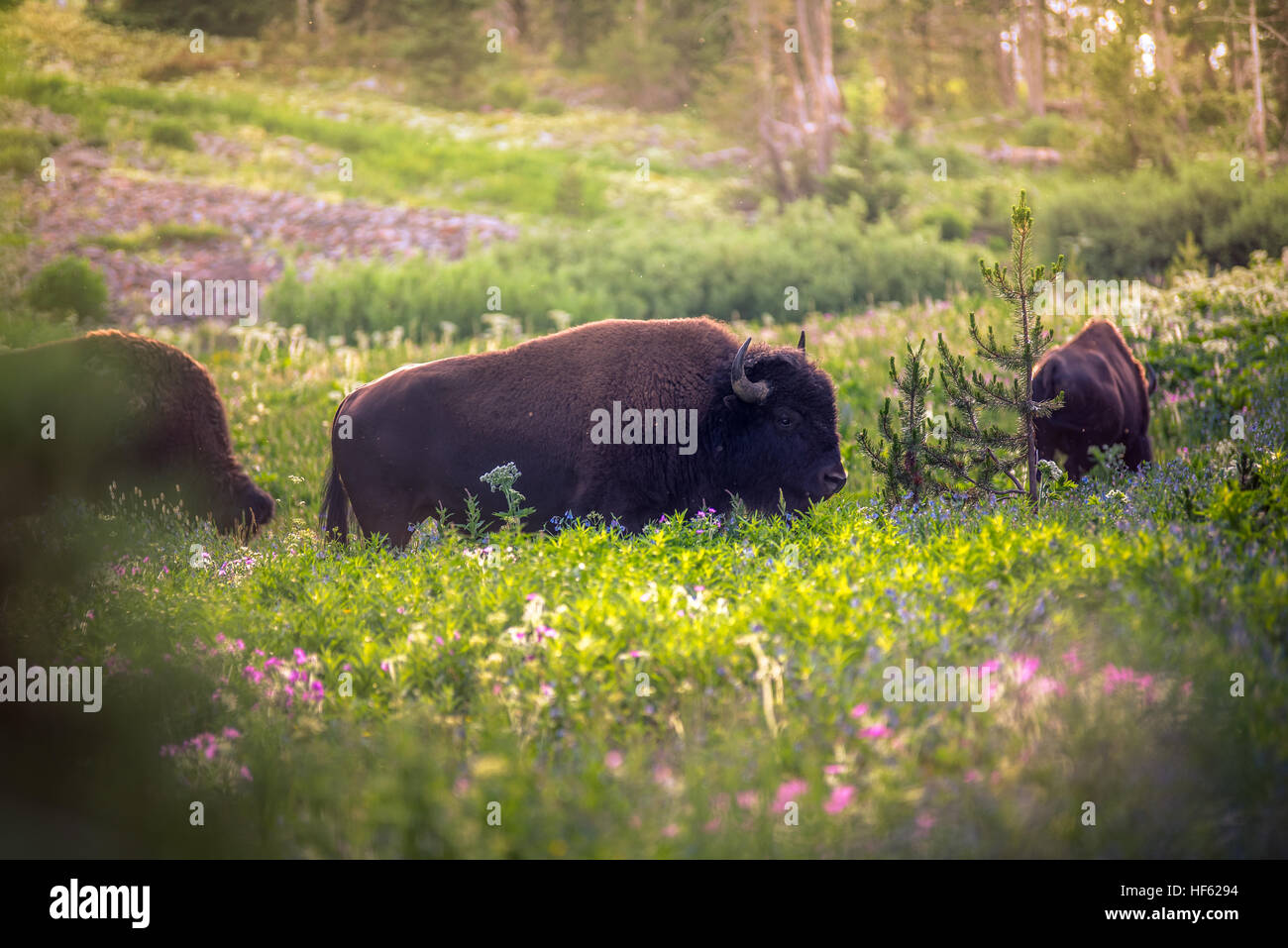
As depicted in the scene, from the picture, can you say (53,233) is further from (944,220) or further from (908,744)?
(908,744)

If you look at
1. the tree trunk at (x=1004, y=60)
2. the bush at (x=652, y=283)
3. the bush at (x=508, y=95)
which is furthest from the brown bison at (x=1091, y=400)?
the bush at (x=508, y=95)

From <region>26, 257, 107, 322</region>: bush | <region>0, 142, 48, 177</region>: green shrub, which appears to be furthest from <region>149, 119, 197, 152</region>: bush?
<region>26, 257, 107, 322</region>: bush

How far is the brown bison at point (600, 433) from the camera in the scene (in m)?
7.82

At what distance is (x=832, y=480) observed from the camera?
7801mm

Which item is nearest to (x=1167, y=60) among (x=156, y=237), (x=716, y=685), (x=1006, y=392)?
(x=1006, y=392)

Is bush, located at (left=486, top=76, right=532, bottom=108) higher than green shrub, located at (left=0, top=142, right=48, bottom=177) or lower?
higher

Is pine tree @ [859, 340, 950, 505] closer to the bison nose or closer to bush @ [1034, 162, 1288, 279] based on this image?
the bison nose

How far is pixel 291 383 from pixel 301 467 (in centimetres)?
339

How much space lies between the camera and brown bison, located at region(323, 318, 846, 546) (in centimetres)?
782

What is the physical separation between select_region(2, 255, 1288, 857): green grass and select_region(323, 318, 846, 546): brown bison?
77 centimetres

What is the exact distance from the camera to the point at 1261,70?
92.5 feet

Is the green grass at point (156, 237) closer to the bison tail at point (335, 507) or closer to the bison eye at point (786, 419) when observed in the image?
the bison tail at point (335, 507)

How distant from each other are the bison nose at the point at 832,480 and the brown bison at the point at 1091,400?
237cm

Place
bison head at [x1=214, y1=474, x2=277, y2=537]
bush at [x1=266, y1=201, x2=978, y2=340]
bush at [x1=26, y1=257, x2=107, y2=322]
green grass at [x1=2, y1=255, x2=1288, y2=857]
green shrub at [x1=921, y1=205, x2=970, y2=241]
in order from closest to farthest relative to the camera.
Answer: green grass at [x1=2, y1=255, x2=1288, y2=857]
bison head at [x1=214, y1=474, x2=277, y2=537]
bush at [x1=266, y1=201, x2=978, y2=340]
bush at [x1=26, y1=257, x2=107, y2=322]
green shrub at [x1=921, y1=205, x2=970, y2=241]
